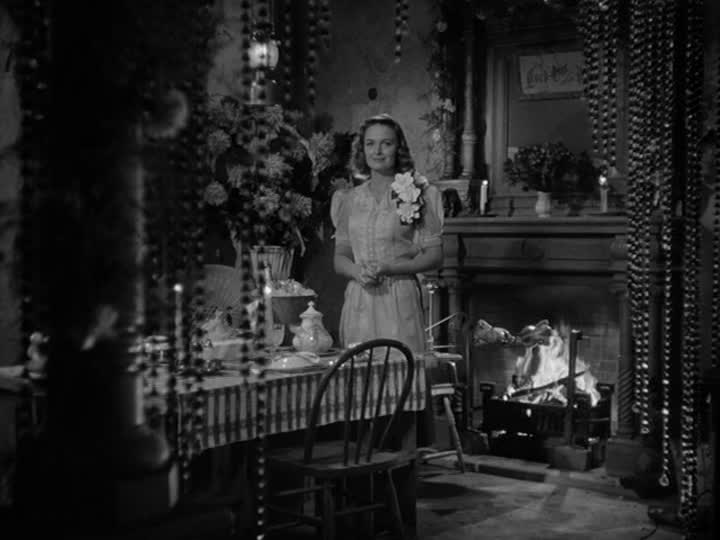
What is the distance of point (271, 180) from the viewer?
664 centimetres

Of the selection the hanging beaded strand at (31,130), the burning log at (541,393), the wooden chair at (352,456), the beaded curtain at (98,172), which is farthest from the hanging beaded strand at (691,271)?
the beaded curtain at (98,172)

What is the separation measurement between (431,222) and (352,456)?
3.74 feet

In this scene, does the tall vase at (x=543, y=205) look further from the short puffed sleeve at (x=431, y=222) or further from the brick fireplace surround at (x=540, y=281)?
the short puffed sleeve at (x=431, y=222)

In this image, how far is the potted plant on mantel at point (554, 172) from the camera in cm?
593

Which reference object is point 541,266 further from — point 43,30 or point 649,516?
point 43,30

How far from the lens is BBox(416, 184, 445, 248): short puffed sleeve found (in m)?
4.34

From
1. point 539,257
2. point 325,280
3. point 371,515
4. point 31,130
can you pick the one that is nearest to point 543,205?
point 539,257

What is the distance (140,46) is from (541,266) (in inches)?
175

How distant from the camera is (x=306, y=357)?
3.78m

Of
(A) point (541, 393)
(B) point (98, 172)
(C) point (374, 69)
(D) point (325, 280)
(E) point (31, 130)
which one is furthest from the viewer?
(D) point (325, 280)

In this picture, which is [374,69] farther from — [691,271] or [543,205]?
[691,271]

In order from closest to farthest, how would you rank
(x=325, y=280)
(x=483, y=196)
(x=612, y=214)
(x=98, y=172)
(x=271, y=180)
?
Result: (x=98, y=172)
(x=612, y=214)
(x=483, y=196)
(x=271, y=180)
(x=325, y=280)

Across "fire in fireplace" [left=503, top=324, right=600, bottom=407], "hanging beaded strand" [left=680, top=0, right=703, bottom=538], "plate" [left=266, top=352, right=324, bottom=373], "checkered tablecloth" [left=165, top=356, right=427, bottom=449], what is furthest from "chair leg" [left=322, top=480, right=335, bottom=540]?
"fire in fireplace" [left=503, top=324, right=600, bottom=407]

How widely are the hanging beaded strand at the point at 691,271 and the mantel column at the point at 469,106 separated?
65.9 inches
